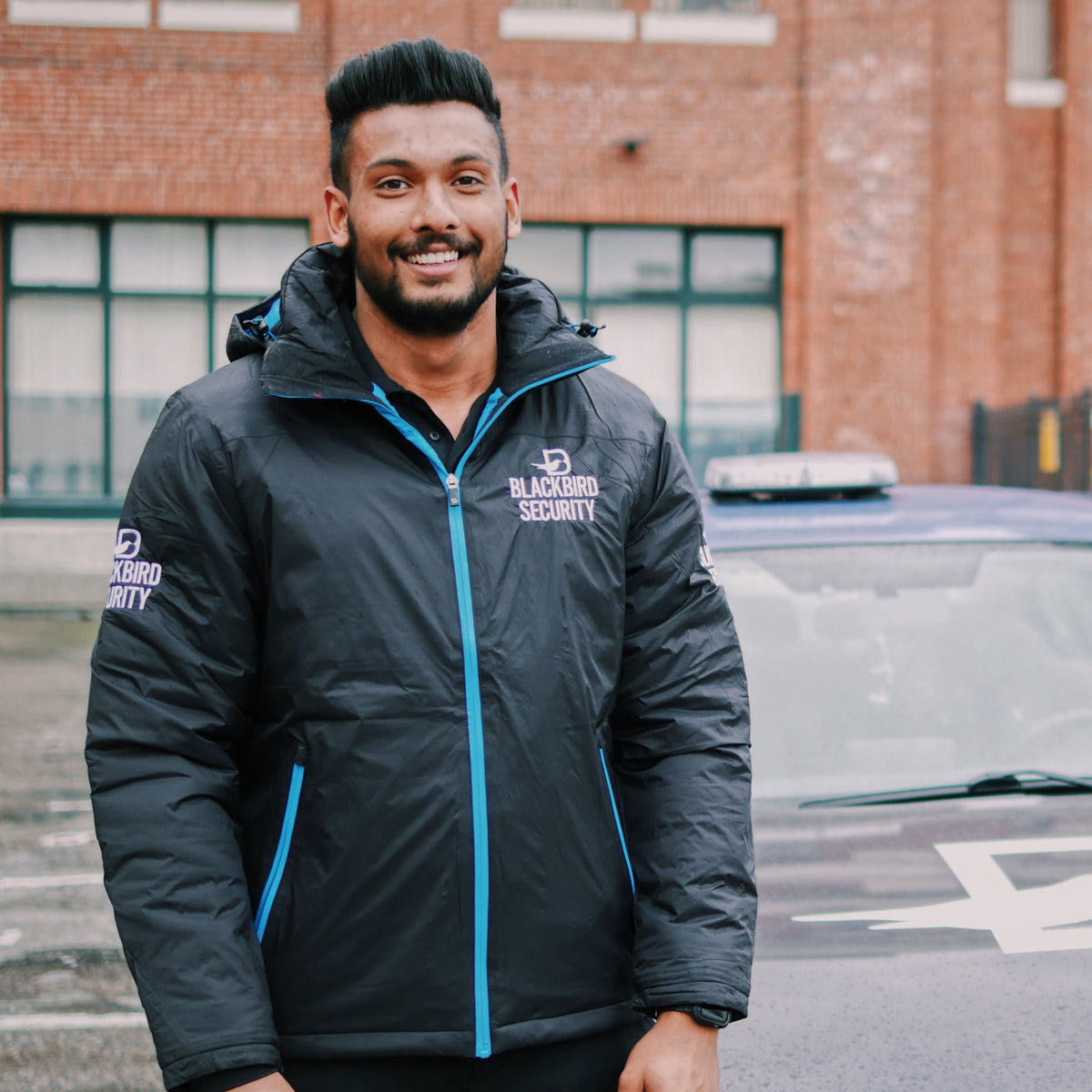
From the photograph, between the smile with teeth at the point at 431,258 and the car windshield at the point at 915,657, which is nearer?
the smile with teeth at the point at 431,258

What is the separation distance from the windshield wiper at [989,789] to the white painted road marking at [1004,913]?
31 centimetres

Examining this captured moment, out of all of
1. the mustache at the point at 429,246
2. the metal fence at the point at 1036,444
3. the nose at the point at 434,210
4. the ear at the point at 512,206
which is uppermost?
the metal fence at the point at 1036,444

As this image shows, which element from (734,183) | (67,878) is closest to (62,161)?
(734,183)

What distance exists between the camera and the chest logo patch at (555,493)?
5.84 feet

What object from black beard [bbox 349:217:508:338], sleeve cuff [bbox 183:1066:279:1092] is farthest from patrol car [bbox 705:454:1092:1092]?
black beard [bbox 349:217:508:338]

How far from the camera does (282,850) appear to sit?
1676 millimetres

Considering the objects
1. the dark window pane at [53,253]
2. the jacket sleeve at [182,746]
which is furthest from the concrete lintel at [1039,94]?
the jacket sleeve at [182,746]

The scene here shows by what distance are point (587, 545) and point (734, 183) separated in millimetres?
12544

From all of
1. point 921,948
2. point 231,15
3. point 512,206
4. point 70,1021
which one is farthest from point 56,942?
point 231,15

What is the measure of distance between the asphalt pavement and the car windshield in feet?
6.26

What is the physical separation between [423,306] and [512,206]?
0.94 feet

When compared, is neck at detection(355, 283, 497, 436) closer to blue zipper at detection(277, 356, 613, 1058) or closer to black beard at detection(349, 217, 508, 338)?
black beard at detection(349, 217, 508, 338)

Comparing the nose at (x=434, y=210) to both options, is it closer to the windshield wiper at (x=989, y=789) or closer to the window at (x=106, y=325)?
the windshield wiper at (x=989, y=789)

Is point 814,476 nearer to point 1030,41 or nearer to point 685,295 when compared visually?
point 685,295
